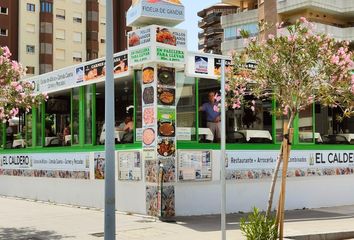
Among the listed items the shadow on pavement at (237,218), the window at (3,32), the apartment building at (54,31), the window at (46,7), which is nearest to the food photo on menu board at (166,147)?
the shadow on pavement at (237,218)

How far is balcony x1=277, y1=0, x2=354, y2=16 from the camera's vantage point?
5044cm

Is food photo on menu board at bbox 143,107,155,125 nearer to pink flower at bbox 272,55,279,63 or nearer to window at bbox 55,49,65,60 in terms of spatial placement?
pink flower at bbox 272,55,279,63

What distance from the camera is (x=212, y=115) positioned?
49.5 feet

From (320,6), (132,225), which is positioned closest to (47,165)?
(132,225)

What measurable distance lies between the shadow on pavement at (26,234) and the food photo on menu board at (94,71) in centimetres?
505

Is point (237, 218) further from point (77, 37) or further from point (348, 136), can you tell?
point (77, 37)

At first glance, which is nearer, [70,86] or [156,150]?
[156,150]

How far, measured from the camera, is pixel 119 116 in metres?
15.8

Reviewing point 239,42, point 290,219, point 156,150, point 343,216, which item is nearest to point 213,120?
point 156,150

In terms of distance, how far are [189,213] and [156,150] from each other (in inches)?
75.4

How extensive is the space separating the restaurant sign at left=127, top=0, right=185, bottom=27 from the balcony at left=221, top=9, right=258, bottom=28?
4598 centimetres

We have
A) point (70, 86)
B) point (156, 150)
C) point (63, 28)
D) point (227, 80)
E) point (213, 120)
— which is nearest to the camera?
point (227, 80)

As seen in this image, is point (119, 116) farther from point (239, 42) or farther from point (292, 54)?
point (239, 42)

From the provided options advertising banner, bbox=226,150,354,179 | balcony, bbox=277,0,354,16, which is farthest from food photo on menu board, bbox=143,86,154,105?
balcony, bbox=277,0,354,16
